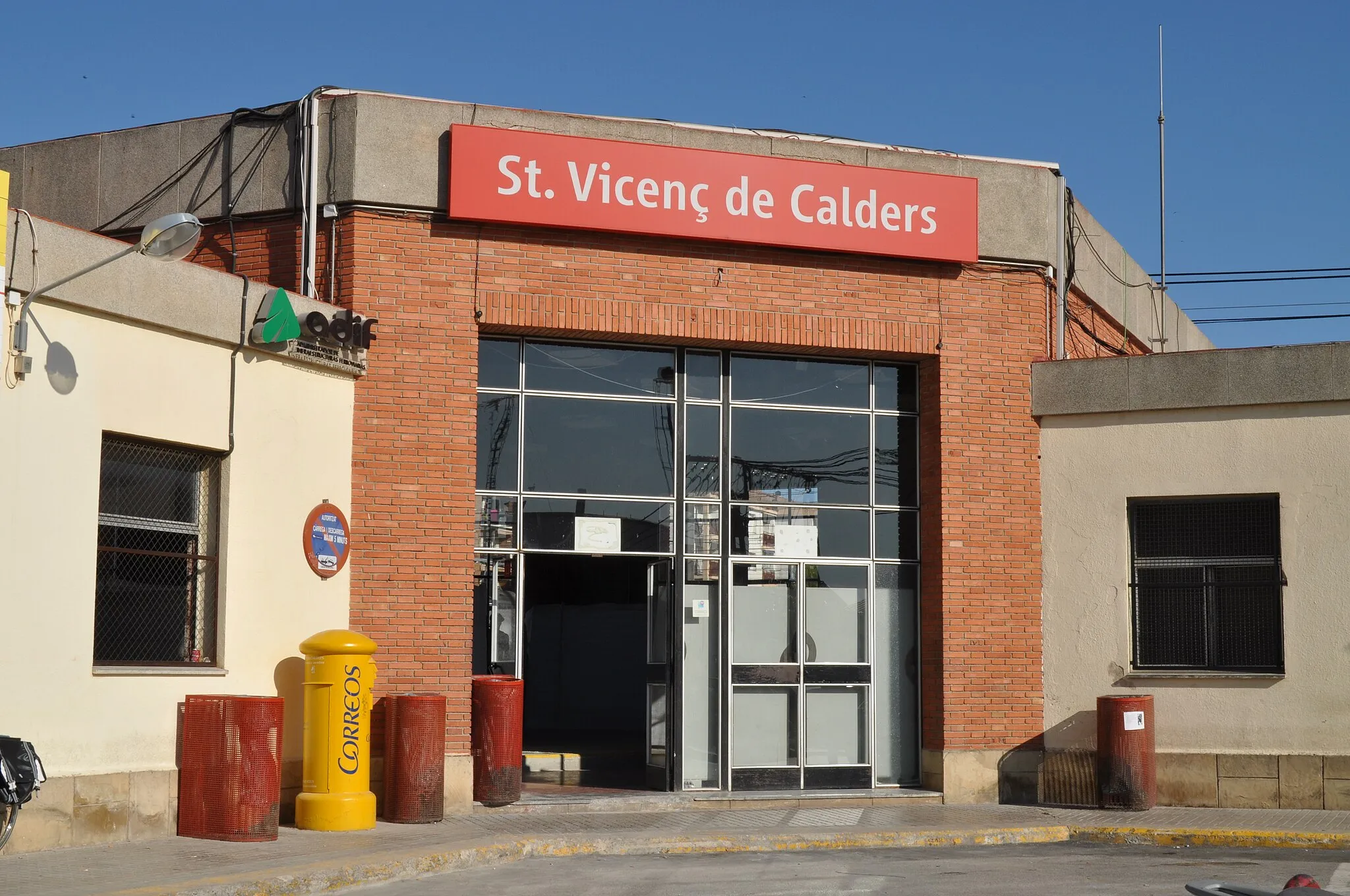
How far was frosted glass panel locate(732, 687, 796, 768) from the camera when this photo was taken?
14.4 m

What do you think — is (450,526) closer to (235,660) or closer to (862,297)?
(235,660)

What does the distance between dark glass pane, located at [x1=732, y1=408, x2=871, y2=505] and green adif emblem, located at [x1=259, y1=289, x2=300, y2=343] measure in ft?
15.1

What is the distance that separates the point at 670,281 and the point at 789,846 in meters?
5.57

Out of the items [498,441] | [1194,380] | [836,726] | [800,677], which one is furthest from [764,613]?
[1194,380]

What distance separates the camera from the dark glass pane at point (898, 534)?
15102 mm

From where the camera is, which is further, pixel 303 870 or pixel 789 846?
pixel 789 846

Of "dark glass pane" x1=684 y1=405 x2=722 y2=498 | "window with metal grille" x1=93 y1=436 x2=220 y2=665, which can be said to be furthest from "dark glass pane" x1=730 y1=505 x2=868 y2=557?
"window with metal grille" x1=93 y1=436 x2=220 y2=665

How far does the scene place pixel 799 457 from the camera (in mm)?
14906

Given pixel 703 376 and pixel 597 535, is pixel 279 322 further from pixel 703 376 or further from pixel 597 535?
pixel 703 376

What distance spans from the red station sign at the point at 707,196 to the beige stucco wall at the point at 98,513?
97.6 inches

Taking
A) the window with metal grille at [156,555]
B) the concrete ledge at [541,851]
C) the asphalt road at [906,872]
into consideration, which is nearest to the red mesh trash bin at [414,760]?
the concrete ledge at [541,851]

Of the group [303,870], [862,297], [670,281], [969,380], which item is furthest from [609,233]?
[303,870]

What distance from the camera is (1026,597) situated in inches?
589

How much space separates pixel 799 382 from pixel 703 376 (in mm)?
1032
